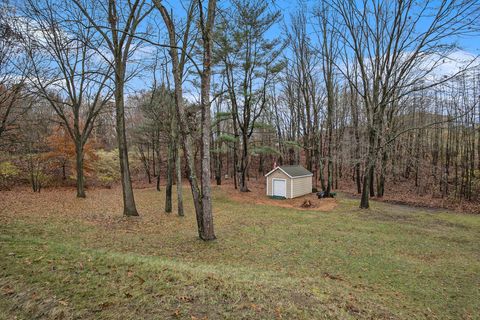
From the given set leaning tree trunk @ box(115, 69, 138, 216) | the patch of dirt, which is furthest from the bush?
the patch of dirt

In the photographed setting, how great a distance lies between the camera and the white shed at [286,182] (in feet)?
53.5

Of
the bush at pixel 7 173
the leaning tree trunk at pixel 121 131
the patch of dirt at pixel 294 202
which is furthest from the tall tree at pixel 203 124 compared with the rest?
the bush at pixel 7 173

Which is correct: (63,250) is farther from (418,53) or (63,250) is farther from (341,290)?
(418,53)

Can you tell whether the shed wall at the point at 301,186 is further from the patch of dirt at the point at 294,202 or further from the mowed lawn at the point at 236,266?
the mowed lawn at the point at 236,266

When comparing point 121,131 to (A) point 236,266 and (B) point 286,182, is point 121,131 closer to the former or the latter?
(A) point 236,266

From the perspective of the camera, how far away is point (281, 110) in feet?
86.3

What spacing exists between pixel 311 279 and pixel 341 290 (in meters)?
0.59

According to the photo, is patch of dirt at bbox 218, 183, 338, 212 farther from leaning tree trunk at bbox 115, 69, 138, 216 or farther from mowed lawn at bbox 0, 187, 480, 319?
leaning tree trunk at bbox 115, 69, 138, 216

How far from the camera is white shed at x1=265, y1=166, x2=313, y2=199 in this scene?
16.3 metres

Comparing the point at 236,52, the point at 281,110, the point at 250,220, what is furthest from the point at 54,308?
the point at 281,110

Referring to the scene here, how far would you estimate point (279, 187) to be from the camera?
653 inches

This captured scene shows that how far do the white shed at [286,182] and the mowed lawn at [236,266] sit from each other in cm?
538

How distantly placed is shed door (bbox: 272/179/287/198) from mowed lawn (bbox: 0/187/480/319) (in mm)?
5418

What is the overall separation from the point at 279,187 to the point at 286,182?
23.6 inches
